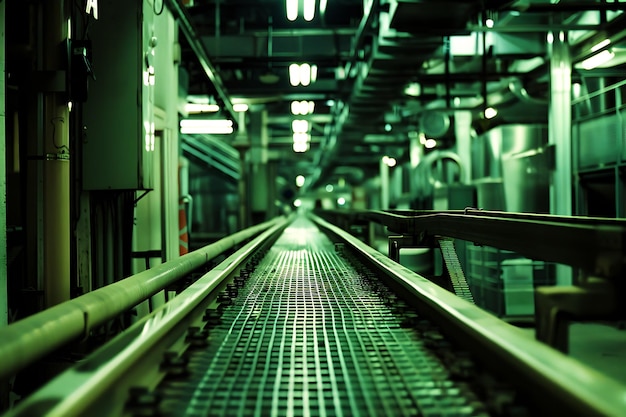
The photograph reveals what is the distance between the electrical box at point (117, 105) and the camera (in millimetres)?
4273

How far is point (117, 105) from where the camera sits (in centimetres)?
431

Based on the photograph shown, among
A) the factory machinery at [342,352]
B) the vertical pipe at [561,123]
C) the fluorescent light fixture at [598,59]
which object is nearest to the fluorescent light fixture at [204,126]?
the vertical pipe at [561,123]

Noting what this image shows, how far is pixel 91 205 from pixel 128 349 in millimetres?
3173

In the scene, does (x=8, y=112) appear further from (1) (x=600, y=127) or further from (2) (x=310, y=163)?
(2) (x=310, y=163)

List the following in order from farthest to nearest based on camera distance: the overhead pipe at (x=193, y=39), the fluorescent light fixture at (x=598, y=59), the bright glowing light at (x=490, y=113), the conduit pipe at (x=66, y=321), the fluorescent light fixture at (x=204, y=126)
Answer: the bright glowing light at (x=490, y=113)
the fluorescent light fixture at (x=204, y=126)
the fluorescent light fixture at (x=598, y=59)
the overhead pipe at (x=193, y=39)
the conduit pipe at (x=66, y=321)

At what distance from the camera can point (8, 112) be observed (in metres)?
5.81

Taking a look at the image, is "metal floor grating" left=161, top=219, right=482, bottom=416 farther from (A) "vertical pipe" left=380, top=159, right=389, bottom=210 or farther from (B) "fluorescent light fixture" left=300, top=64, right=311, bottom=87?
(A) "vertical pipe" left=380, top=159, right=389, bottom=210

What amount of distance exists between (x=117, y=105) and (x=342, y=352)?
303 cm

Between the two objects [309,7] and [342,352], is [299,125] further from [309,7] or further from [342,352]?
[342,352]

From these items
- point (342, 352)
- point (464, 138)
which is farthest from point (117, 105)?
point (464, 138)

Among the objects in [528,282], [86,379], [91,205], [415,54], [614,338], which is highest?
[415,54]

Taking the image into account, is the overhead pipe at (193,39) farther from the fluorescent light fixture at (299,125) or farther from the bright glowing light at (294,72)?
the fluorescent light fixture at (299,125)

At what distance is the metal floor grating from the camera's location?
163 centimetres

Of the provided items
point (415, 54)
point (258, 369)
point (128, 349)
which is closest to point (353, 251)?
point (415, 54)
